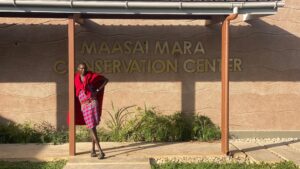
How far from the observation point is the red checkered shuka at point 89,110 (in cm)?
856

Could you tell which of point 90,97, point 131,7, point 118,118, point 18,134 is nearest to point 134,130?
point 118,118

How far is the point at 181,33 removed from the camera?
36.6ft

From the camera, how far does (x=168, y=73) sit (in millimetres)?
11117

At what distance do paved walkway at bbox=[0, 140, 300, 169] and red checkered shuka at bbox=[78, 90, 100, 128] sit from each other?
668 mm

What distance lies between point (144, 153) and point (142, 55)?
2844mm

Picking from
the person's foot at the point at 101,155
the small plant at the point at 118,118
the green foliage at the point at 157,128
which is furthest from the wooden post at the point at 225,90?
the small plant at the point at 118,118

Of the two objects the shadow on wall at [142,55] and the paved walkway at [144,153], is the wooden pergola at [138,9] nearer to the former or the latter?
the paved walkway at [144,153]

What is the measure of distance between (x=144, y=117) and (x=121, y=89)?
0.91 meters

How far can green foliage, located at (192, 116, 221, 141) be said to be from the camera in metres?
10.5

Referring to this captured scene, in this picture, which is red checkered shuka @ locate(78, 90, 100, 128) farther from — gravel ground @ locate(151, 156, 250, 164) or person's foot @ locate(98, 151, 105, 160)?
gravel ground @ locate(151, 156, 250, 164)

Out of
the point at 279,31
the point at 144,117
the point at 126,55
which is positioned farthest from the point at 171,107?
the point at 279,31

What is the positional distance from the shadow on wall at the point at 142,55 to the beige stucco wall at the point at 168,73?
23 millimetres

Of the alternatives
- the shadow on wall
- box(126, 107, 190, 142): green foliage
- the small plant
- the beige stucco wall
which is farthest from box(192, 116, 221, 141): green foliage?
the small plant

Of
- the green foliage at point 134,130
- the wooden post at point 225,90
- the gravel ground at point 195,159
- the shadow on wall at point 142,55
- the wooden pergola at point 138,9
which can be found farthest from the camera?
the shadow on wall at point 142,55
